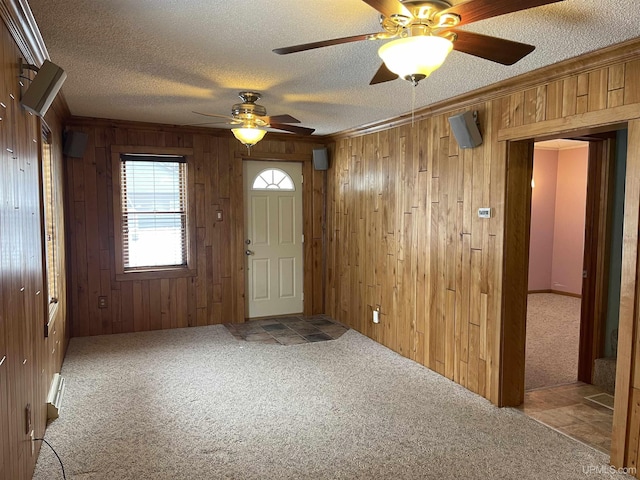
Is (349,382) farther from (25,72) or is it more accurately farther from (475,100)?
(25,72)

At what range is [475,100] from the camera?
3627mm

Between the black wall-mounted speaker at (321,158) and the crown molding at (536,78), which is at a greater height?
the crown molding at (536,78)

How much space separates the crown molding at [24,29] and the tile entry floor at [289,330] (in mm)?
3413

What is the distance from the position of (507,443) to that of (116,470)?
2372 millimetres

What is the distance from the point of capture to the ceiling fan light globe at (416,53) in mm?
1697

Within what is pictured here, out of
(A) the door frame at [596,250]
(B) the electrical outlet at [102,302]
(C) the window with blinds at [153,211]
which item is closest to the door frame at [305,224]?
(C) the window with blinds at [153,211]

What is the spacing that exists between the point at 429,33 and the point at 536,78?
1.68 meters

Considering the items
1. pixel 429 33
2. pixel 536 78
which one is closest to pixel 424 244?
pixel 536 78

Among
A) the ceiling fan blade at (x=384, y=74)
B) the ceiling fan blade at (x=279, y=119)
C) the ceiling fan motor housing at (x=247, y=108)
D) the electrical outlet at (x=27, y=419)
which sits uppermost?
the ceiling fan motor housing at (x=247, y=108)

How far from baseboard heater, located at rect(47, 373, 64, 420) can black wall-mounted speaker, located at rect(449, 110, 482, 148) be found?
3.62m

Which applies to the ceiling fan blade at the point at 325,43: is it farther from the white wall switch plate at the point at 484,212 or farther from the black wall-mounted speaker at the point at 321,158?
the black wall-mounted speaker at the point at 321,158

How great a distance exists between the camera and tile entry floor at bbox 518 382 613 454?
3.00 metres

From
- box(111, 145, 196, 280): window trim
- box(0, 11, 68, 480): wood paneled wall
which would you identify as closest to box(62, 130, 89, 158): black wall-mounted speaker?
box(111, 145, 196, 280): window trim

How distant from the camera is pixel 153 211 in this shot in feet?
17.6
